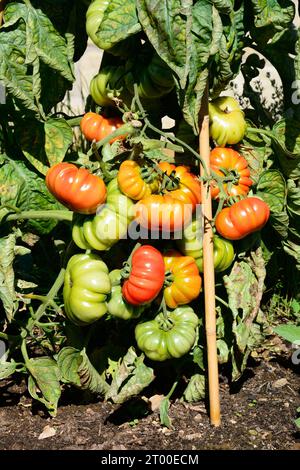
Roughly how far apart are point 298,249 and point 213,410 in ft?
2.28

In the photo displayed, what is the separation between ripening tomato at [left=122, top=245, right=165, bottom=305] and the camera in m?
2.42

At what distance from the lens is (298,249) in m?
2.90

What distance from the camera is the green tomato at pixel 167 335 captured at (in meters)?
2.54

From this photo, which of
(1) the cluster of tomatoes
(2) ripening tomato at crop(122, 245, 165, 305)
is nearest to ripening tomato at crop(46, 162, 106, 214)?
(1) the cluster of tomatoes

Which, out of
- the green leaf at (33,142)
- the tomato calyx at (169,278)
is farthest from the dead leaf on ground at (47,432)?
the green leaf at (33,142)

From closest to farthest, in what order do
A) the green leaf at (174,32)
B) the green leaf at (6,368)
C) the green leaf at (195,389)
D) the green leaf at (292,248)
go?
the green leaf at (174,32), the green leaf at (6,368), the green leaf at (195,389), the green leaf at (292,248)

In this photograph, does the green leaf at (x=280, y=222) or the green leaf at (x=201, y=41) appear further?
the green leaf at (x=280, y=222)

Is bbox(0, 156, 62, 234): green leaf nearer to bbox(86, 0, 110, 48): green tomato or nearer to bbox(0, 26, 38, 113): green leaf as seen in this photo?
bbox(0, 26, 38, 113): green leaf

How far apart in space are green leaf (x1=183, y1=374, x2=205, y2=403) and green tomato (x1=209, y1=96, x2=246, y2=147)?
810mm

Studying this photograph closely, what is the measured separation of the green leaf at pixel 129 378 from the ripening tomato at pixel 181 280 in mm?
217

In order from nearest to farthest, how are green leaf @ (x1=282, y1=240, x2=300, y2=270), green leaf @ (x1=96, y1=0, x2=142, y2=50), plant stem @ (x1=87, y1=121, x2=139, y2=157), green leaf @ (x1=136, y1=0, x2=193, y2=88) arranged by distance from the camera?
1. green leaf @ (x1=136, y1=0, x2=193, y2=88)
2. green leaf @ (x1=96, y1=0, x2=142, y2=50)
3. plant stem @ (x1=87, y1=121, x2=139, y2=157)
4. green leaf @ (x1=282, y1=240, x2=300, y2=270)

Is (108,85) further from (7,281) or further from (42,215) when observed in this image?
(7,281)

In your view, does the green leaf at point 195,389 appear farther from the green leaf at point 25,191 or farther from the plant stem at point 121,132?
the plant stem at point 121,132
